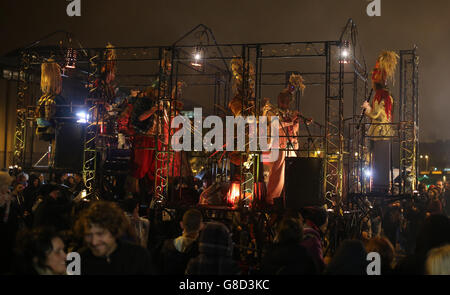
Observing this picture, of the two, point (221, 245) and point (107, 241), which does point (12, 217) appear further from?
point (221, 245)

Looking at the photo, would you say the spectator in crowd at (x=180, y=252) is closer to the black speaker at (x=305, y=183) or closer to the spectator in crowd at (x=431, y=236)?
the spectator in crowd at (x=431, y=236)

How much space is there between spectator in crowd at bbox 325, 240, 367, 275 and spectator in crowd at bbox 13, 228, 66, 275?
2089mm

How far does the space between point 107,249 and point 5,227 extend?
1707 millimetres

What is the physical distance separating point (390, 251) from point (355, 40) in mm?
7922

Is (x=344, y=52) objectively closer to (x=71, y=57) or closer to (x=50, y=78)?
(x=71, y=57)

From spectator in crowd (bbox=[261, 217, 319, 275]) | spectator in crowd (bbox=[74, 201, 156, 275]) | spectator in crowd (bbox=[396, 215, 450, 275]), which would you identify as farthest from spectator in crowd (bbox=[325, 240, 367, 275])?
spectator in crowd (bbox=[74, 201, 156, 275])

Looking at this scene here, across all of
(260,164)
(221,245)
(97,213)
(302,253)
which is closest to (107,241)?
(97,213)

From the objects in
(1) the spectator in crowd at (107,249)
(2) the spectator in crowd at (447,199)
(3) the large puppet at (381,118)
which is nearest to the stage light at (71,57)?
(3) the large puppet at (381,118)

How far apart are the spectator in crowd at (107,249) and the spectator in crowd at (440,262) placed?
2.03 meters

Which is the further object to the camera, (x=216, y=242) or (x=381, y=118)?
(x=381, y=118)

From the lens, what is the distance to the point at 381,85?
37.9 feet

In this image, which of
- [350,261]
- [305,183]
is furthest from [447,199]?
[350,261]

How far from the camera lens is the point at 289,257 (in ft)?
13.0

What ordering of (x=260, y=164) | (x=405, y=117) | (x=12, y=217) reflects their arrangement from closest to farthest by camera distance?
(x=12, y=217) → (x=260, y=164) → (x=405, y=117)
